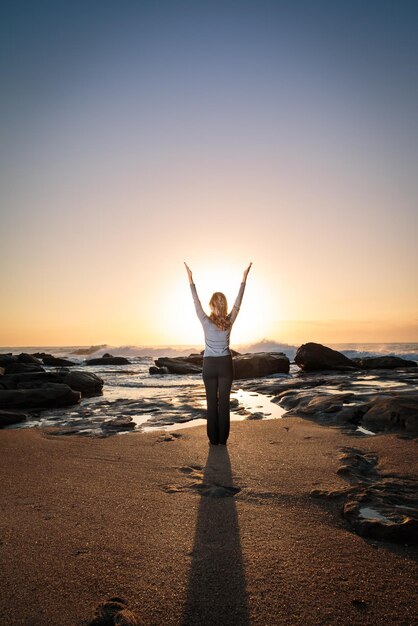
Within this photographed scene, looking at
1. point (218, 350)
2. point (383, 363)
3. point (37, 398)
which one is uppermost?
point (218, 350)

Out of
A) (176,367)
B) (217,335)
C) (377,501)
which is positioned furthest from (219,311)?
(176,367)

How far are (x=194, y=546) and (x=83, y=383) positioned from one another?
1026 centimetres

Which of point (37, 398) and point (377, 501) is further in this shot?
point (37, 398)

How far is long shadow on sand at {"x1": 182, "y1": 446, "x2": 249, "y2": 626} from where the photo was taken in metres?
1.69

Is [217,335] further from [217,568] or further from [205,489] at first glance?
[217,568]

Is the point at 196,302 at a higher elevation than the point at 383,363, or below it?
higher

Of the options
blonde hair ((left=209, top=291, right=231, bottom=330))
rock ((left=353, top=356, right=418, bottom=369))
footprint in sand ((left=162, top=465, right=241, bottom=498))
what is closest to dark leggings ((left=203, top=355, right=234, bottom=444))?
blonde hair ((left=209, top=291, right=231, bottom=330))

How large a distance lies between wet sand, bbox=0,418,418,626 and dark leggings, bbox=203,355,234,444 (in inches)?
36.1

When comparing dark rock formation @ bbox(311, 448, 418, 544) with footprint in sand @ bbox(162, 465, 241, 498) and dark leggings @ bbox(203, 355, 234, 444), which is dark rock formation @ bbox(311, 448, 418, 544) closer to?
footprint in sand @ bbox(162, 465, 241, 498)

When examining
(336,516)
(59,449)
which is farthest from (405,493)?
(59,449)

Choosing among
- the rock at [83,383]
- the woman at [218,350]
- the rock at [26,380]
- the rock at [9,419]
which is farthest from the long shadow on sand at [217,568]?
the rock at [83,383]

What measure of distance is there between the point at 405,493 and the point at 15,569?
2671 mm

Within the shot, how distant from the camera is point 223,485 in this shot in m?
3.41

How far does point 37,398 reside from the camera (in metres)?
9.22
